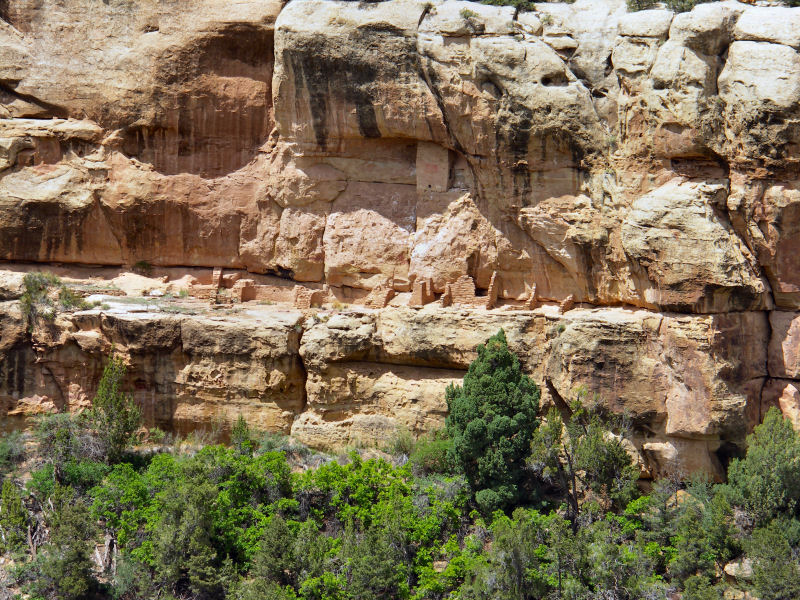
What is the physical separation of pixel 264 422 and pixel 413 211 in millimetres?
5467

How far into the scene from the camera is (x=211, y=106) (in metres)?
22.8

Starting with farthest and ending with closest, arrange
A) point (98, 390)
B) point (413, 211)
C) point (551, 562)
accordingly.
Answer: point (413, 211)
point (98, 390)
point (551, 562)

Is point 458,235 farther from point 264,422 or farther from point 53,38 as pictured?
point 53,38

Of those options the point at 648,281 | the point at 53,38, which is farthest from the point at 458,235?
the point at 53,38

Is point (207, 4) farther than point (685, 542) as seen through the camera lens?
Yes

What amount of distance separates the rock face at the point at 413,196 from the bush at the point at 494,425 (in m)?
1.05

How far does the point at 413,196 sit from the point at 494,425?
19.7ft

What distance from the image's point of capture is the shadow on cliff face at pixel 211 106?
22516 millimetres

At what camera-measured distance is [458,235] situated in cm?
2150

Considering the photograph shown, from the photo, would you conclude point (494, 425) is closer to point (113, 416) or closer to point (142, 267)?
point (113, 416)

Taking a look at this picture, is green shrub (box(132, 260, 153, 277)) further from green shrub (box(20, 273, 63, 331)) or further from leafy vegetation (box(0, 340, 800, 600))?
leafy vegetation (box(0, 340, 800, 600))

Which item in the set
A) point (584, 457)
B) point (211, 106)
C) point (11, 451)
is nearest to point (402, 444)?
point (584, 457)

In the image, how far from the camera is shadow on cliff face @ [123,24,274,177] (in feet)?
73.9

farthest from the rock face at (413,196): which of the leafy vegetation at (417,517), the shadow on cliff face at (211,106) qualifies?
the leafy vegetation at (417,517)
